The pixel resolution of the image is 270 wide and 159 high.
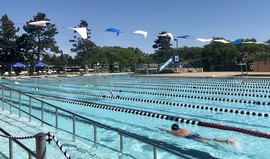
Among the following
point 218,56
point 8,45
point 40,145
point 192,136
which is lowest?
point 192,136

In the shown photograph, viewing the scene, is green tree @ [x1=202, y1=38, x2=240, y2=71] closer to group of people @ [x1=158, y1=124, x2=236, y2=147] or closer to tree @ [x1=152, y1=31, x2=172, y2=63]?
tree @ [x1=152, y1=31, x2=172, y2=63]

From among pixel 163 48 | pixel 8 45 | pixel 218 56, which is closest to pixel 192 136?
pixel 218 56

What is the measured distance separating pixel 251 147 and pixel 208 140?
0.80m

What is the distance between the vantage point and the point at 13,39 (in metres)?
42.3

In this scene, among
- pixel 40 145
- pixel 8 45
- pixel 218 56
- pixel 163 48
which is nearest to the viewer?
pixel 40 145

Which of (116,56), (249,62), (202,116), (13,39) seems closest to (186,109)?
(202,116)

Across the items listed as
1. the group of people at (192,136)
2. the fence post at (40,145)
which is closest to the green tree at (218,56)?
the group of people at (192,136)

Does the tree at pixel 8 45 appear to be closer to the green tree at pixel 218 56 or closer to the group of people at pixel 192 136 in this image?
the green tree at pixel 218 56

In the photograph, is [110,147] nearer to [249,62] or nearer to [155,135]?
[155,135]

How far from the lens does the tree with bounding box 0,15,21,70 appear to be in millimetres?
41375

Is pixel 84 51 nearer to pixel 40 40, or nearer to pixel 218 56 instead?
pixel 40 40

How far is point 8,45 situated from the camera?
41.6 m

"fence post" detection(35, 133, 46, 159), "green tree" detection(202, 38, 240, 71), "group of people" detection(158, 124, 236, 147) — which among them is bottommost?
"group of people" detection(158, 124, 236, 147)

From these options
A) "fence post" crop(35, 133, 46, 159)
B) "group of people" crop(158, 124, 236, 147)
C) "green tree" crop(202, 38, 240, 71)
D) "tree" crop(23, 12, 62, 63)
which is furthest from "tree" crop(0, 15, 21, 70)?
"fence post" crop(35, 133, 46, 159)
